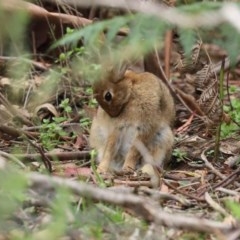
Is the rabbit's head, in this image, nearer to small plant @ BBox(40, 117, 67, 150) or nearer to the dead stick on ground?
small plant @ BBox(40, 117, 67, 150)

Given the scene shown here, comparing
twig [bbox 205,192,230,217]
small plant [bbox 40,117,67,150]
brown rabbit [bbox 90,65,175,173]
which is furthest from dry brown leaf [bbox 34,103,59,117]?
twig [bbox 205,192,230,217]

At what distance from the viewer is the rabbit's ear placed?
6.53 m

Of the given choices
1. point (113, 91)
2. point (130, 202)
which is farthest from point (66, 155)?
point (130, 202)

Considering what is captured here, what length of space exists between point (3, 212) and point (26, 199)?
950mm

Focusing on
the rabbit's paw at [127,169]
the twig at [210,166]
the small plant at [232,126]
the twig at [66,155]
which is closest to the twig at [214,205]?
the twig at [210,166]

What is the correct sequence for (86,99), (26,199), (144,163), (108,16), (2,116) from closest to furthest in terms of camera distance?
(26,199) → (144,163) → (2,116) → (86,99) → (108,16)

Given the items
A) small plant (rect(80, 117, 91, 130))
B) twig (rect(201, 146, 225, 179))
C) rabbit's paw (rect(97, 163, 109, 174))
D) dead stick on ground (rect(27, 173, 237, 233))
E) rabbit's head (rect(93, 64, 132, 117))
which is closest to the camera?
dead stick on ground (rect(27, 173, 237, 233))

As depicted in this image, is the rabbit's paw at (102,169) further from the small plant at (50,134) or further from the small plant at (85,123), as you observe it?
the small plant at (85,123)

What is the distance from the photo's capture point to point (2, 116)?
733 centimetres

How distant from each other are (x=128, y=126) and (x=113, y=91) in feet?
0.98

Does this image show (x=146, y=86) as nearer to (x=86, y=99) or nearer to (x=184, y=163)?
(x=184, y=163)

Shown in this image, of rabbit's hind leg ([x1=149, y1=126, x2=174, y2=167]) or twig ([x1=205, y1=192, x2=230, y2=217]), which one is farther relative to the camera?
rabbit's hind leg ([x1=149, y1=126, x2=174, y2=167])

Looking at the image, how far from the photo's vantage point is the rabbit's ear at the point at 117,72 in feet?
21.4

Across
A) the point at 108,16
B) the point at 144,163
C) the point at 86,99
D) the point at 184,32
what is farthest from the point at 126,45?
the point at 108,16
